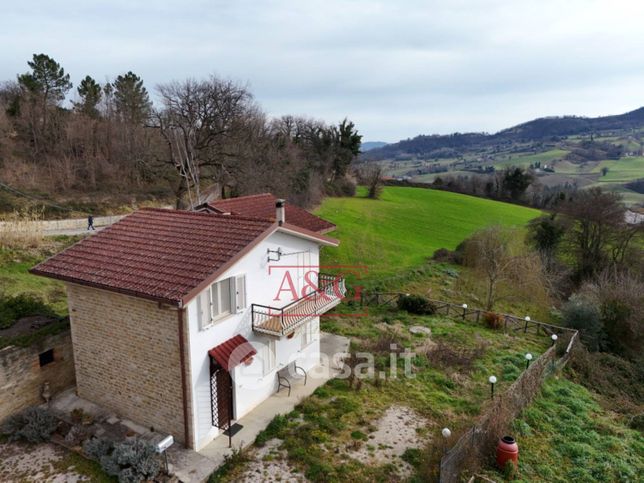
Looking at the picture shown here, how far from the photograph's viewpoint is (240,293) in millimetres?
11781

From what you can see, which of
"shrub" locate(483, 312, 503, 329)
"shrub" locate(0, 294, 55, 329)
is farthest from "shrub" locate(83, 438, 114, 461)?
"shrub" locate(483, 312, 503, 329)

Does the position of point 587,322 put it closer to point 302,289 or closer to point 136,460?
point 302,289

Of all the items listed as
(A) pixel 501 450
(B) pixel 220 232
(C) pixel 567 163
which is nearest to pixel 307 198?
(B) pixel 220 232

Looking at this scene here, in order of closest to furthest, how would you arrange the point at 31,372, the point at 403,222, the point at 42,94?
the point at 31,372, the point at 42,94, the point at 403,222

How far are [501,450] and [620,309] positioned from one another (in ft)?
53.9

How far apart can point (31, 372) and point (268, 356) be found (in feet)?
22.5

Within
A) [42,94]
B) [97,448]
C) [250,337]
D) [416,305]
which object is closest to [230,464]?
[97,448]

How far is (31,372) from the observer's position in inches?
466

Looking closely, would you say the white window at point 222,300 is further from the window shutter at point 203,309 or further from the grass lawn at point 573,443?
the grass lawn at point 573,443

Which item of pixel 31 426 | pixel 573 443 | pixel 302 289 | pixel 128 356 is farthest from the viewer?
pixel 302 289

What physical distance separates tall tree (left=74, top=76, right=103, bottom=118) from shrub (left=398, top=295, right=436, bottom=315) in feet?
136

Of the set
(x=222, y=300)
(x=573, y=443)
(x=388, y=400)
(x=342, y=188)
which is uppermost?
(x=342, y=188)

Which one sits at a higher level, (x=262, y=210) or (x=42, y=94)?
(x=42, y=94)

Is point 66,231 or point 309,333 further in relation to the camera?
point 66,231
